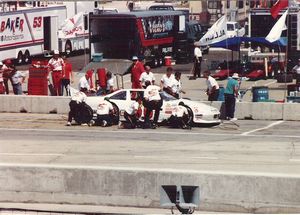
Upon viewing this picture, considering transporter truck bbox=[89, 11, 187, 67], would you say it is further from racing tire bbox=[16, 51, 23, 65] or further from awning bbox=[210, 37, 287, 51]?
racing tire bbox=[16, 51, 23, 65]

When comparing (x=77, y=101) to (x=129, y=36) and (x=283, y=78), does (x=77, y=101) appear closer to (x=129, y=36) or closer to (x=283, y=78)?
(x=283, y=78)

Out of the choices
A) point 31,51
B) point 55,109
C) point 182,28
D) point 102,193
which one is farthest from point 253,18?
point 102,193

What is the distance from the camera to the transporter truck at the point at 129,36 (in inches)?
1634

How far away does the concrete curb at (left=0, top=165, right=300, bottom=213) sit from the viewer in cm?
1438

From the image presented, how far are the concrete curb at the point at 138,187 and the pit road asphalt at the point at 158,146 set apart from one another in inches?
94.4

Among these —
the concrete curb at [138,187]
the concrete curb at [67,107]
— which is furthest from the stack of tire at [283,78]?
the concrete curb at [138,187]

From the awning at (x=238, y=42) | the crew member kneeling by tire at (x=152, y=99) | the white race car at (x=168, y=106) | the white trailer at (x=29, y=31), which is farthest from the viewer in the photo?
the white trailer at (x=29, y=31)

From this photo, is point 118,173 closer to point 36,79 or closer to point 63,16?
point 36,79

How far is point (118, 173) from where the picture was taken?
49.3ft

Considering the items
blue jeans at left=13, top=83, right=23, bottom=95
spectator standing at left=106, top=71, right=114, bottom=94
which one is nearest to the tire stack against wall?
blue jeans at left=13, top=83, right=23, bottom=95

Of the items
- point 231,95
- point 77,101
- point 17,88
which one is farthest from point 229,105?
point 17,88

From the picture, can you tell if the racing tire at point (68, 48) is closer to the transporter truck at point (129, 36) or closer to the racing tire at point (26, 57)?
the racing tire at point (26, 57)

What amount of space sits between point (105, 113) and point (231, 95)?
3603mm

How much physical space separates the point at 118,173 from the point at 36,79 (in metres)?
15.1
